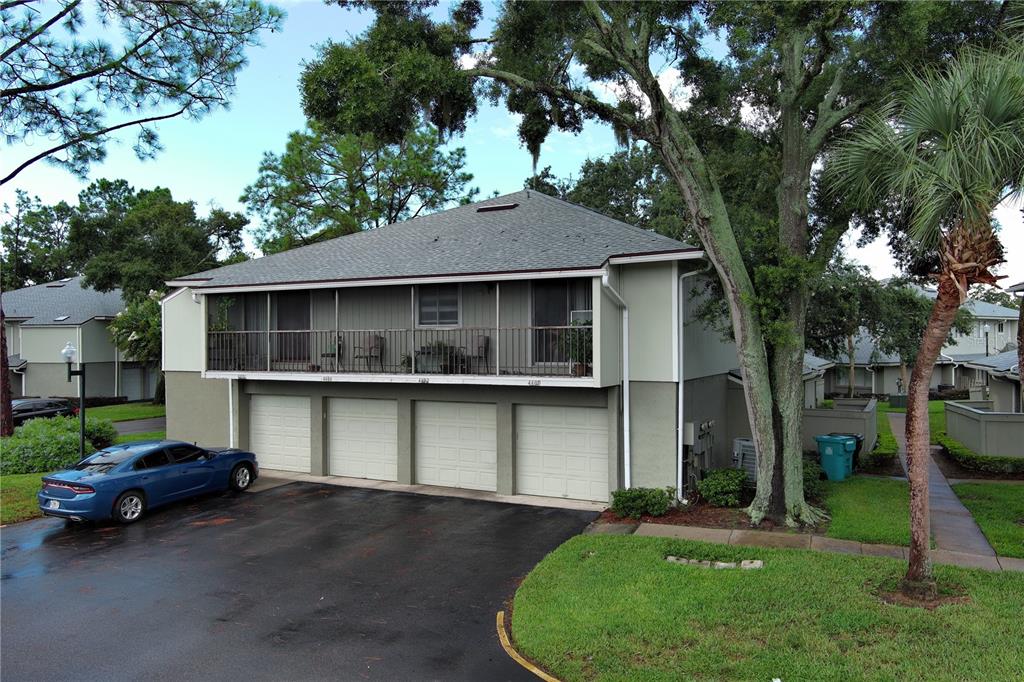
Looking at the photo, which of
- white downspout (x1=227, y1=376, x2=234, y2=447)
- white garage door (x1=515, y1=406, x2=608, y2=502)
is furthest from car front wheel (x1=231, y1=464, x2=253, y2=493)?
white garage door (x1=515, y1=406, x2=608, y2=502)

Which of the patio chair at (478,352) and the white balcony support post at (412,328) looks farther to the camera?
the white balcony support post at (412,328)

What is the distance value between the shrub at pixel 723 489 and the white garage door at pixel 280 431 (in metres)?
10.2

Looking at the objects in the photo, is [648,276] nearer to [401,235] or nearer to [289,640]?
[401,235]

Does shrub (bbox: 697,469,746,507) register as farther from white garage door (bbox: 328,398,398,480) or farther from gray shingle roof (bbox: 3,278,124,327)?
gray shingle roof (bbox: 3,278,124,327)

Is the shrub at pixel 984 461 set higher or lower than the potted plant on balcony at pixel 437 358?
lower

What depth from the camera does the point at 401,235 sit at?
18.1 meters

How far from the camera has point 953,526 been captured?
1110 centimetres

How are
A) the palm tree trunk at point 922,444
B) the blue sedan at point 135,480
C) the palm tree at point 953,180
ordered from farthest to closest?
the blue sedan at point 135,480, the palm tree trunk at point 922,444, the palm tree at point 953,180

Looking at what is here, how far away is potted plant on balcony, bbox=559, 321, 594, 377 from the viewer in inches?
500

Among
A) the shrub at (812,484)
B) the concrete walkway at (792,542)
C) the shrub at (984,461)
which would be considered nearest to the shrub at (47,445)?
the concrete walkway at (792,542)

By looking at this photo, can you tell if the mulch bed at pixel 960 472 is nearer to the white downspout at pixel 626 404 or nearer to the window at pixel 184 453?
the white downspout at pixel 626 404

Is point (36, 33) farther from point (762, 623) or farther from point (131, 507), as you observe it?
point (762, 623)

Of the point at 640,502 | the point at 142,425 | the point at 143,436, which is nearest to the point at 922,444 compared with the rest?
the point at 640,502

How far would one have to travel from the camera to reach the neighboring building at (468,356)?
43.0 feet
